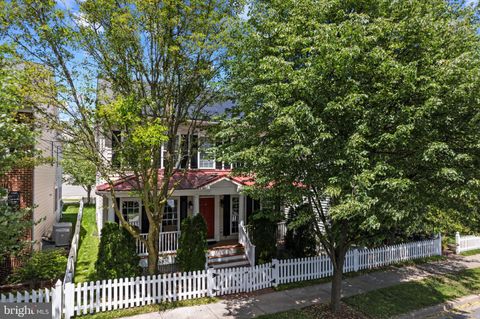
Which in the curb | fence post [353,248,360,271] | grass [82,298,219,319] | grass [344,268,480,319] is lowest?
the curb

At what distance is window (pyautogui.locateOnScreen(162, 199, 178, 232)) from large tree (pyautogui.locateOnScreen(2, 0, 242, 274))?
460cm

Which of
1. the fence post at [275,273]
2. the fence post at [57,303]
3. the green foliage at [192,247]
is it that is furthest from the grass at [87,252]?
the fence post at [275,273]

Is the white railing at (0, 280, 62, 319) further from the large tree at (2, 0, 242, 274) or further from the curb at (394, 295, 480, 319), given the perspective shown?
the curb at (394, 295, 480, 319)

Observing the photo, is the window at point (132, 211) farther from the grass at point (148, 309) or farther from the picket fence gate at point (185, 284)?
the grass at point (148, 309)

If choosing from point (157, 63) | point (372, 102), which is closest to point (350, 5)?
point (372, 102)

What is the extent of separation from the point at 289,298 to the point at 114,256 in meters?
5.87

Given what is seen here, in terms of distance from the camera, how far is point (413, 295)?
1040 centimetres

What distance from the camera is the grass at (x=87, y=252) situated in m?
11.0

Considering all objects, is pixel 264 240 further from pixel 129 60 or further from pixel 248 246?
pixel 129 60

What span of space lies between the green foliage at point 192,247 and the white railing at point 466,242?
1366cm

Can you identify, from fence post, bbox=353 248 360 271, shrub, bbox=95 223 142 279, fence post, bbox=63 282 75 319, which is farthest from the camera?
fence post, bbox=353 248 360 271

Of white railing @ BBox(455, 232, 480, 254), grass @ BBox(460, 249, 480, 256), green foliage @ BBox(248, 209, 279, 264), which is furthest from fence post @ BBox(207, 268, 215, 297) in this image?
grass @ BBox(460, 249, 480, 256)

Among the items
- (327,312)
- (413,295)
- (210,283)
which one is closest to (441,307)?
(413,295)

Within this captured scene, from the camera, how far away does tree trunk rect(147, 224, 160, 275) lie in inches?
393
